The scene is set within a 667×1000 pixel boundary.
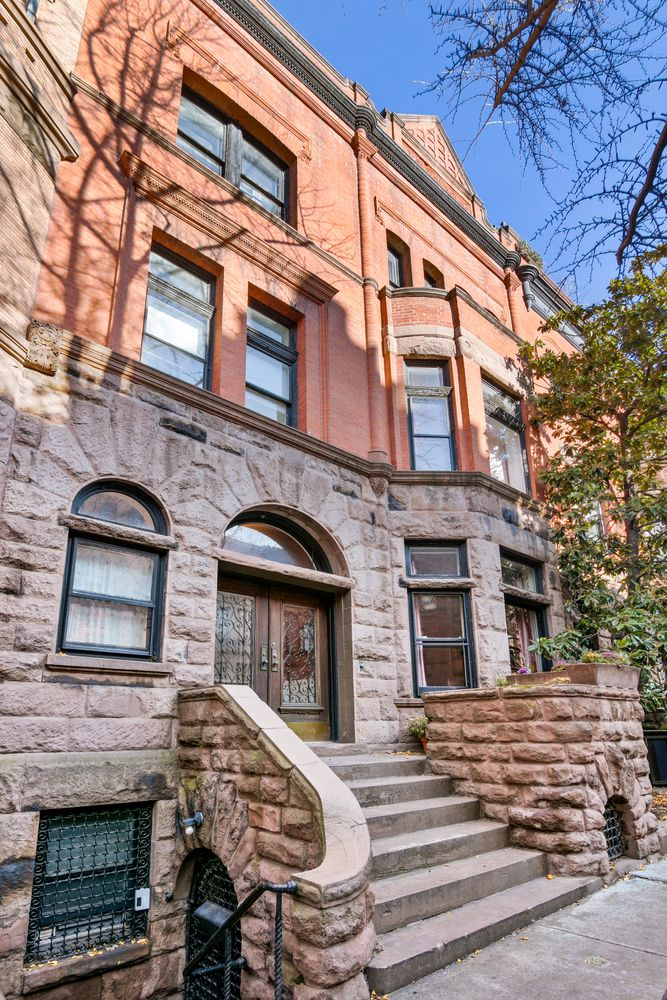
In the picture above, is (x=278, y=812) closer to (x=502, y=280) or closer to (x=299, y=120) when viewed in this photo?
(x=299, y=120)

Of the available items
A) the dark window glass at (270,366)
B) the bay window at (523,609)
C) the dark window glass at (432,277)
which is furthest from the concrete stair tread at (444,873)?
the dark window glass at (432,277)

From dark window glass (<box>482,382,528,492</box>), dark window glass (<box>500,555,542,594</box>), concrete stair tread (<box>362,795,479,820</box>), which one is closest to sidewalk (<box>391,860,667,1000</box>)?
concrete stair tread (<box>362,795,479,820</box>)

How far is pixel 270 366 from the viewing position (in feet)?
29.6

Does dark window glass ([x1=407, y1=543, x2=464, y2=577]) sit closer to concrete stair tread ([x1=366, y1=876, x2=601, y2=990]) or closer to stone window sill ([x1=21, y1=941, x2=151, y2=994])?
concrete stair tread ([x1=366, y1=876, x2=601, y2=990])

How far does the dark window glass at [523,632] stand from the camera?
10.3m

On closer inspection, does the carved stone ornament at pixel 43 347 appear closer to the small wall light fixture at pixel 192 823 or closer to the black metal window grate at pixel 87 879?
the black metal window grate at pixel 87 879

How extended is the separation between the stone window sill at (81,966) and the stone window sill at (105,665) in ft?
→ 7.06

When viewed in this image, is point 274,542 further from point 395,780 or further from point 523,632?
point 523,632

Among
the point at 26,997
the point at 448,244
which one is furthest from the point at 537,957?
the point at 448,244

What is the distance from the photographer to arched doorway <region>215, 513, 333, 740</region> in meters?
7.23

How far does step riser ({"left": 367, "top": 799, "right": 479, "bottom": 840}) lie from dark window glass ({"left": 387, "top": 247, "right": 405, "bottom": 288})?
30.8 feet

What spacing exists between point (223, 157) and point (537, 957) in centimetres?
1041

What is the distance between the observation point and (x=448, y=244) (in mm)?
13438

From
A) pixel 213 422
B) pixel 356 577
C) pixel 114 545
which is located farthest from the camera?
pixel 356 577
